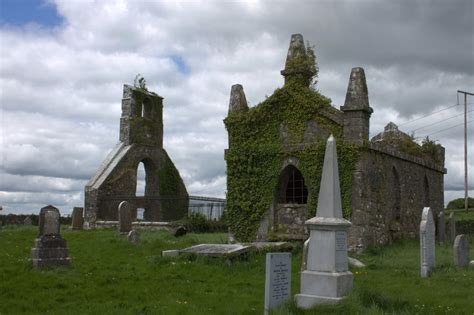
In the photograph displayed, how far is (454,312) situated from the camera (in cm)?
972

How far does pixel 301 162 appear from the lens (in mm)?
Answer: 19984

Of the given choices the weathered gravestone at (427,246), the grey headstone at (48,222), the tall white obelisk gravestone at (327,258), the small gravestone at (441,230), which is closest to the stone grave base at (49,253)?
the grey headstone at (48,222)

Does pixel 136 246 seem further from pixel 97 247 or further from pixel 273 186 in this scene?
pixel 273 186

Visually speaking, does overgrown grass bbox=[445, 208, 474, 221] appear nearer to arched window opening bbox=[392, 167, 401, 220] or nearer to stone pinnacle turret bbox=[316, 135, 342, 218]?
arched window opening bbox=[392, 167, 401, 220]

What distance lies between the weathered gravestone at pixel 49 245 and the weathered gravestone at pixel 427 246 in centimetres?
915

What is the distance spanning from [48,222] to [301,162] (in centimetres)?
893

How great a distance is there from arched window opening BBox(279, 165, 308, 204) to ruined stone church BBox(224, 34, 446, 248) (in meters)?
0.04

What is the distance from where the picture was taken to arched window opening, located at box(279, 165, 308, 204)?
21.0 metres

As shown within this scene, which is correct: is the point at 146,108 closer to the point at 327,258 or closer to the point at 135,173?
the point at 135,173

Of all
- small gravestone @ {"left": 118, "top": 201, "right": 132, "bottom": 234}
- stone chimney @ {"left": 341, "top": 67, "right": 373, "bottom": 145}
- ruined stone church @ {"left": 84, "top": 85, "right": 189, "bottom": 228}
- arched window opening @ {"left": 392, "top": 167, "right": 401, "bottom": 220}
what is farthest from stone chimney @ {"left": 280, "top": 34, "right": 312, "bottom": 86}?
ruined stone church @ {"left": 84, "top": 85, "right": 189, "bottom": 228}

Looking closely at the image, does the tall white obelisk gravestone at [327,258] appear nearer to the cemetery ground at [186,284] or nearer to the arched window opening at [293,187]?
the cemetery ground at [186,284]

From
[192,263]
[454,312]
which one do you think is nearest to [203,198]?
[192,263]

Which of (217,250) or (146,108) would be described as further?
(146,108)

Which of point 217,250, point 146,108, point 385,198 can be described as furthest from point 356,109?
point 146,108
